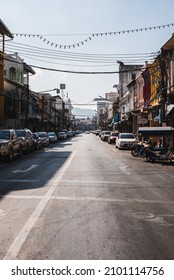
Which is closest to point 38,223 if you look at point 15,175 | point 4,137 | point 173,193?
point 173,193

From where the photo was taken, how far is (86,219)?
799 centimetres

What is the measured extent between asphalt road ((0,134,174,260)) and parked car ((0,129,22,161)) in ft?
28.4

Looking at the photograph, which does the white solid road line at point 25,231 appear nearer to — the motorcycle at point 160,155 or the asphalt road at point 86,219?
the asphalt road at point 86,219

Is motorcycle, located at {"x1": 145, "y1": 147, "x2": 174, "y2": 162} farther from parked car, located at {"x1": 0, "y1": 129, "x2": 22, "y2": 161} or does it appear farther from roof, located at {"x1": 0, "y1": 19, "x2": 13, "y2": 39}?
roof, located at {"x1": 0, "y1": 19, "x2": 13, "y2": 39}

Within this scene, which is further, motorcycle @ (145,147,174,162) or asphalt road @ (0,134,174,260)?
motorcycle @ (145,147,174,162)

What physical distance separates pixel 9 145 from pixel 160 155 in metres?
8.76

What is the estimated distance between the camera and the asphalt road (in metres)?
5.92

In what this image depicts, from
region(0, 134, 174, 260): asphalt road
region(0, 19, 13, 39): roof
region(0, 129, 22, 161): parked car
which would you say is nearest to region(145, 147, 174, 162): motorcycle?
region(0, 129, 22, 161): parked car

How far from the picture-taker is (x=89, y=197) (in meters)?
10.5

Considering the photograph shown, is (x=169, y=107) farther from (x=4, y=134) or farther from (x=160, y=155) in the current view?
(x=4, y=134)

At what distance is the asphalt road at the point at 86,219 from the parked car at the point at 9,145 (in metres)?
8.66

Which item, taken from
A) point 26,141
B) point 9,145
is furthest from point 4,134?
point 26,141

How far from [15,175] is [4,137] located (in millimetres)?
9254
